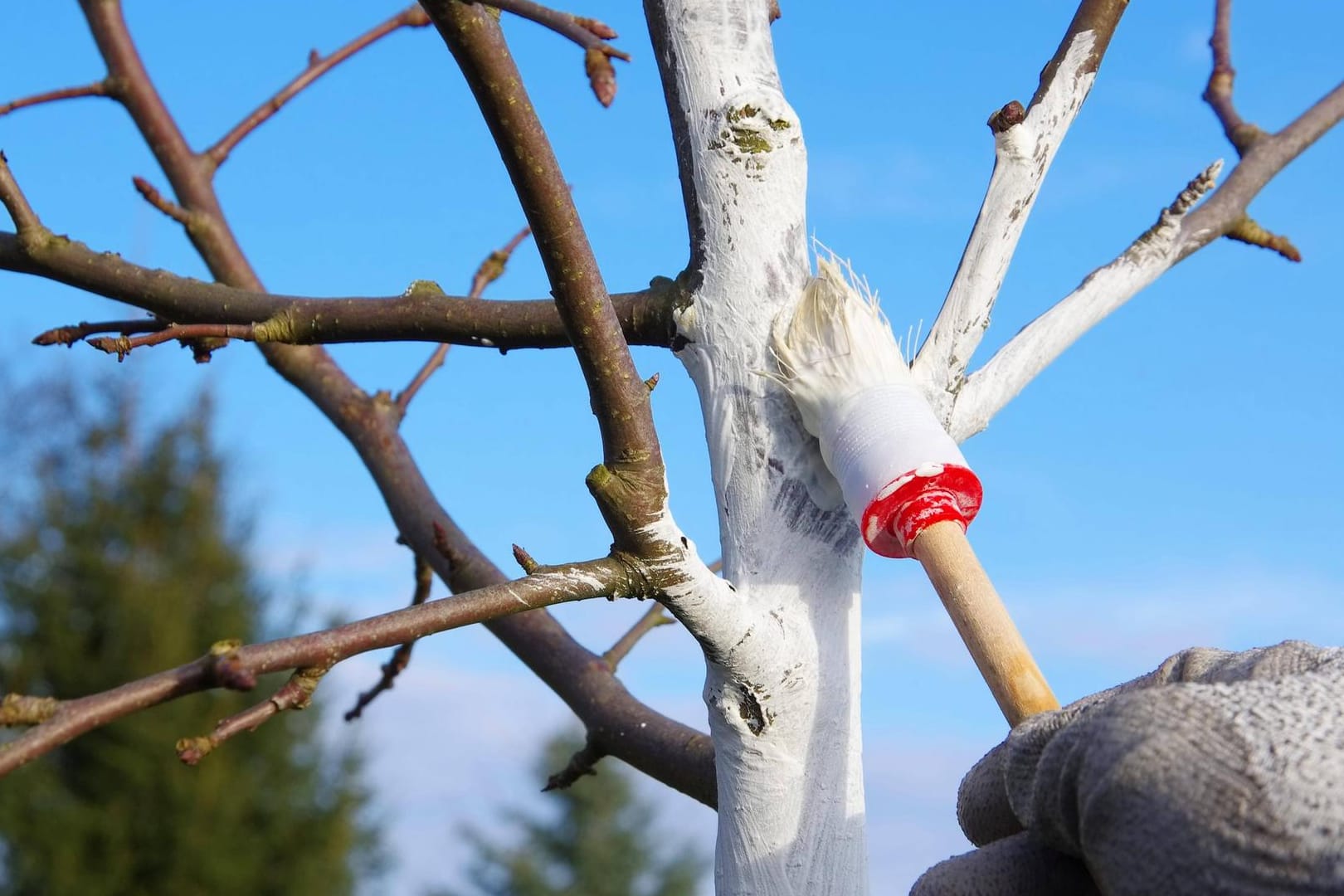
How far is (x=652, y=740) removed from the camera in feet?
5.16

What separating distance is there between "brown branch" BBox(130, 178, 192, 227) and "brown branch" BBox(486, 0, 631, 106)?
1379 mm

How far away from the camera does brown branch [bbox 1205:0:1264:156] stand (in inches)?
75.3

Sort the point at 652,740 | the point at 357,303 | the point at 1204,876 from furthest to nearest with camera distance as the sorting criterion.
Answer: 1. the point at 652,740
2. the point at 357,303
3. the point at 1204,876

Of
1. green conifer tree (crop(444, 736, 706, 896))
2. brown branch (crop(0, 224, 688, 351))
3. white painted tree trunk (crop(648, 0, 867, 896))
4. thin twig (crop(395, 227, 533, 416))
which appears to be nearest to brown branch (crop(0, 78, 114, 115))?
brown branch (crop(0, 224, 688, 351))

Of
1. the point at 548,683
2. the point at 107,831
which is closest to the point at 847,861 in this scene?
the point at 548,683

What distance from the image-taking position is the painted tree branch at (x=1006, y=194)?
1327mm

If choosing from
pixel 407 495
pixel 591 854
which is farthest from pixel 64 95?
pixel 591 854

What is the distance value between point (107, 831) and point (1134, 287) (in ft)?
23.0

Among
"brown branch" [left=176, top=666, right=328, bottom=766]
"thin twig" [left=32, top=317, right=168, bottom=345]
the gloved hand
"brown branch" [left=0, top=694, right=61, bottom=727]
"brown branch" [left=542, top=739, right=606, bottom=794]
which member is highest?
"thin twig" [left=32, top=317, right=168, bottom=345]

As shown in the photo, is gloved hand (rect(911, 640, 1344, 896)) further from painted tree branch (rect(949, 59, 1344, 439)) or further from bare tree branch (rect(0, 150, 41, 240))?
bare tree branch (rect(0, 150, 41, 240))

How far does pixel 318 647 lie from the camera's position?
96cm

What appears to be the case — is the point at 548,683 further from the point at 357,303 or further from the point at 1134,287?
the point at 1134,287

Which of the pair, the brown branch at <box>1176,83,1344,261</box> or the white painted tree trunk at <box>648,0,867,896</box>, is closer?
the white painted tree trunk at <box>648,0,867,896</box>

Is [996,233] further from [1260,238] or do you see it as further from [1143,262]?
[1260,238]
